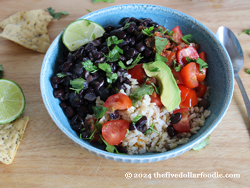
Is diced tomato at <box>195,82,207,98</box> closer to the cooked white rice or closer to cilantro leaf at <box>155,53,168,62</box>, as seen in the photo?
the cooked white rice

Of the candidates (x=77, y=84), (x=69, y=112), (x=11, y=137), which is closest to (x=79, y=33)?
(x=77, y=84)

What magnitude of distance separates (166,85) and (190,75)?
1.01ft

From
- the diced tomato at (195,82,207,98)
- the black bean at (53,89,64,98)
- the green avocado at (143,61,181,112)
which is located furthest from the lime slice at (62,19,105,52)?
the diced tomato at (195,82,207,98)

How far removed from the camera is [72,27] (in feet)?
7.59

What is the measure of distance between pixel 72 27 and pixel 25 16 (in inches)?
49.3

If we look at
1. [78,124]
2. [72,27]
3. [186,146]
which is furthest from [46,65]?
[186,146]

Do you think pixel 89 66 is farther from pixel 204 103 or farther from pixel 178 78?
pixel 204 103

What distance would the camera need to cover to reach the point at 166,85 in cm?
203

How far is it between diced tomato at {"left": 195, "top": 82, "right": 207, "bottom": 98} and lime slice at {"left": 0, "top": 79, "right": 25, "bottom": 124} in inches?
81.8

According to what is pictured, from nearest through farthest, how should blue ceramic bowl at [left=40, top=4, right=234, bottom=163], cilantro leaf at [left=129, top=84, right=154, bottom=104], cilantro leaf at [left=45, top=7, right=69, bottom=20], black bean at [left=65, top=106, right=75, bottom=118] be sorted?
1. blue ceramic bowl at [left=40, top=4, right=234, bottom=163]
2. cilantro leaf at [left=129, top=84, right=154, bottom=104]
3. black bean at [left=65, top=106, right=75, bottom=118]
4. cilantro leaf at [left=45, top=7, right=69, bottom=20]

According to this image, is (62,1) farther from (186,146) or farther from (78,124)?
(186,146)

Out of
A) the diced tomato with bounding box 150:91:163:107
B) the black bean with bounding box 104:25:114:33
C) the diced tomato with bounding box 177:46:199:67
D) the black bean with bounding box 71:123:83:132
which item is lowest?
the black bean with bounding box 71:123:83:132

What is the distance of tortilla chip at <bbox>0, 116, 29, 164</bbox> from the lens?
2158mm

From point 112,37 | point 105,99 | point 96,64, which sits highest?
point 112,37
